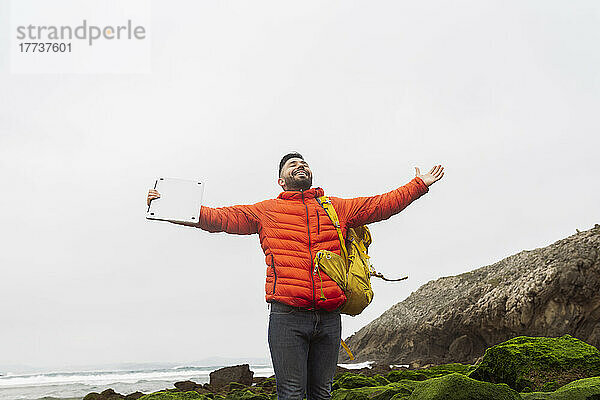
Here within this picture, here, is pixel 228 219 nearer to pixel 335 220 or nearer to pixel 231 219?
pixel 231 219

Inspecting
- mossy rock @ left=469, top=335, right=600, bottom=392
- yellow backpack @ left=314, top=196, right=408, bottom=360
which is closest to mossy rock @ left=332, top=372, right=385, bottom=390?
mossy rock @ left=469, top=335, right=600, bottom=392

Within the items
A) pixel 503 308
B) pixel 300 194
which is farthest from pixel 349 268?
pixel 503 308

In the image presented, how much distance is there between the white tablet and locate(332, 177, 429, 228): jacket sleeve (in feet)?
3.62

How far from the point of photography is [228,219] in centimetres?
423

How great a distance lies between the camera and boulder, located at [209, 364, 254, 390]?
11.8 metres

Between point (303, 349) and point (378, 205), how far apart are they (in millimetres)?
1317

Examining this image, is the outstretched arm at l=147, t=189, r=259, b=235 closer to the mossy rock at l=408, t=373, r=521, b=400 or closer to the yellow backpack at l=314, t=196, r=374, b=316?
the yellow backpack at l=314, t=196, r=374, b=316

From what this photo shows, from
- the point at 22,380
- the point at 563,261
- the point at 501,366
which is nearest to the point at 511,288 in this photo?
the point at 563,261

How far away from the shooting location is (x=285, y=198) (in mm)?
4348

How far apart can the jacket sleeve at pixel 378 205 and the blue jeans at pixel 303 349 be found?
2.69 feet

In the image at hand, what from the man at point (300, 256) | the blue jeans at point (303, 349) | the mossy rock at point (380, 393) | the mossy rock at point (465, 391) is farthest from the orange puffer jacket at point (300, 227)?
the mossy rock at point (380, 393)

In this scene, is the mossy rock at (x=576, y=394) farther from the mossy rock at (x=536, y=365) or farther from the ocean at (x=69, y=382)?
the ocean at (x=69, y=382)

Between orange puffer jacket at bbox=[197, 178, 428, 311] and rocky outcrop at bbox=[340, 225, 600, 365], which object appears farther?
rocky outcrop at bbox=[340, 225, 600, 365]

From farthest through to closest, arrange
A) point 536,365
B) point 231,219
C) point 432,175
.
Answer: point 536,365
point 432,175
point 231,219
